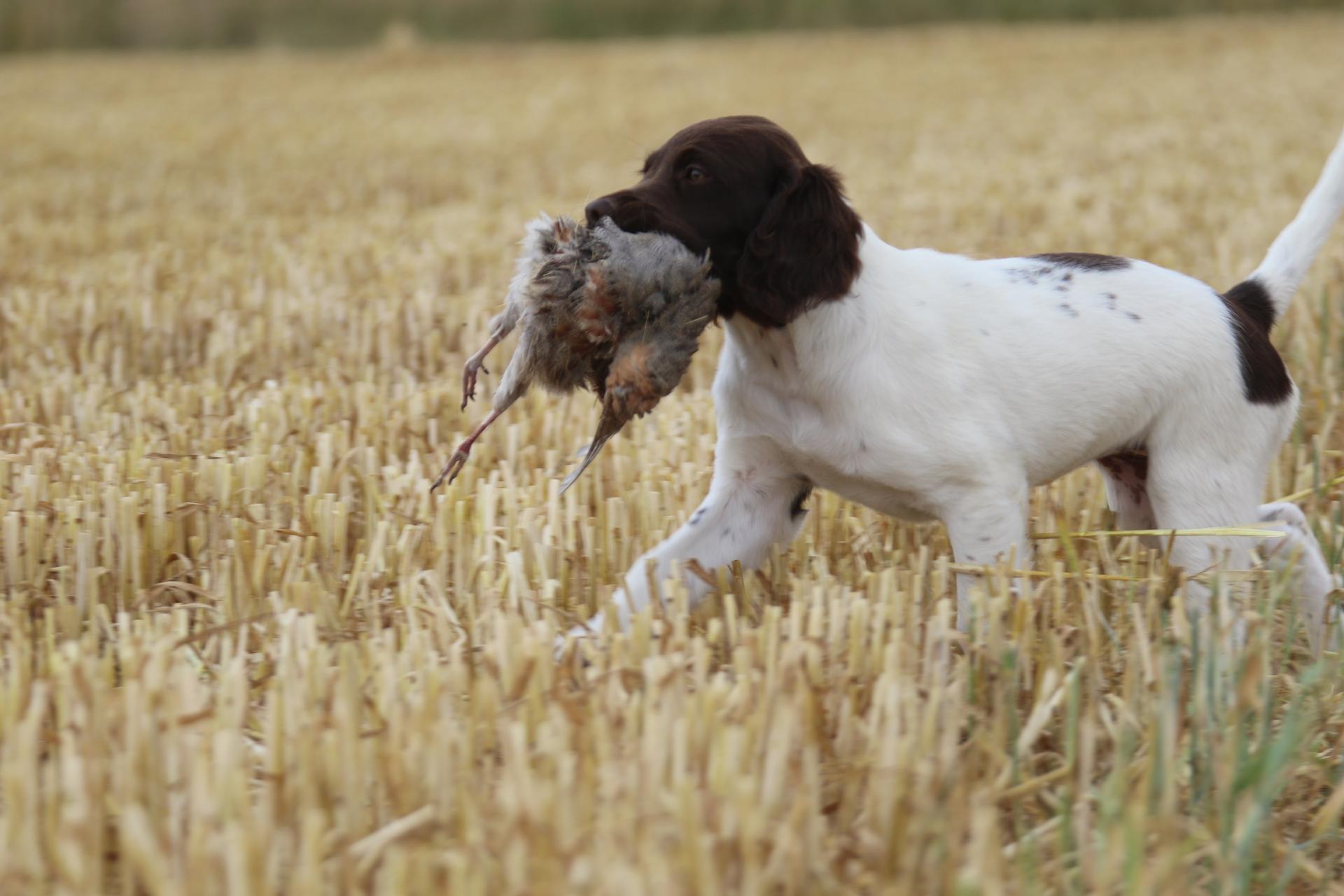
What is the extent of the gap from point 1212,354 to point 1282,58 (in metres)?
16.8

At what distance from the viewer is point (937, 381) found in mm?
2621

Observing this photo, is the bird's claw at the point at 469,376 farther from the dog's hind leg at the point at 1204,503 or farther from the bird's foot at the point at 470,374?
the dog's hind leg at the point at 1204,503

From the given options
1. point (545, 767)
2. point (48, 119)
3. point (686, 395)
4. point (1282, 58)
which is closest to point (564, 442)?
point (686, 395)

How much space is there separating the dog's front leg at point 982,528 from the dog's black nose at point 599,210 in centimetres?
80

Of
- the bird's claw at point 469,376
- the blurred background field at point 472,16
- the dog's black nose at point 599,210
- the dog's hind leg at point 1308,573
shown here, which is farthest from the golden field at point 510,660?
the blurred background field at point 472,16

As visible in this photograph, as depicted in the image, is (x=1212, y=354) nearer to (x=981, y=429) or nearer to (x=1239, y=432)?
(x=1239, y=432)

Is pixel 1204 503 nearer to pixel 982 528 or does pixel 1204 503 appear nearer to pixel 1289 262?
pixel 982 528

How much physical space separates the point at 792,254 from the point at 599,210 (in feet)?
1.14

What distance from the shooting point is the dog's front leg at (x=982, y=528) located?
2582mm

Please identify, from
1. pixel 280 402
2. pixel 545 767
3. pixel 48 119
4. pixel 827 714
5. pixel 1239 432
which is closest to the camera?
pixel 545 767

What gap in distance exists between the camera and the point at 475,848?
1.63m

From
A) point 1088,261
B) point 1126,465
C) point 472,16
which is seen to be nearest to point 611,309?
point 1088,261

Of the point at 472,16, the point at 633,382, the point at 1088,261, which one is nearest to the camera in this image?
the point at 633,382

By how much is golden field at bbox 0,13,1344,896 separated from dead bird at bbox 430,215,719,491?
14.5 inches
